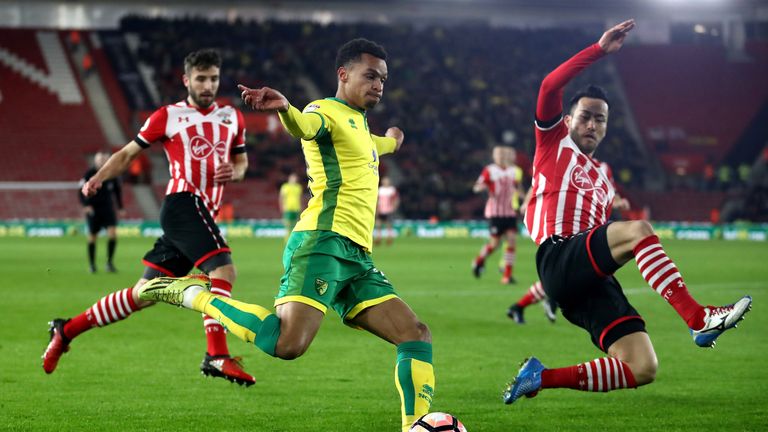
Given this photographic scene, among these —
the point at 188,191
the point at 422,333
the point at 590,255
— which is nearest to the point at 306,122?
the point at 422,333

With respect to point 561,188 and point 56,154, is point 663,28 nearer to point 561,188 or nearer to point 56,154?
point 56,154

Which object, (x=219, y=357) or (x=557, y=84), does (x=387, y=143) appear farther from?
(x=219, y=357)

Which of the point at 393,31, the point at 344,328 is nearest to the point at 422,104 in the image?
the point at 393,31

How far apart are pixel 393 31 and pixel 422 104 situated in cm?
506

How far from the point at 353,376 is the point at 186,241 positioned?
1663 mm

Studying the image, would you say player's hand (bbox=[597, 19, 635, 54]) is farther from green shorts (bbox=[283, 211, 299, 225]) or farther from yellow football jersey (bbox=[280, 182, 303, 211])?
green shorts (bbox=[283, 211, 299, 225])

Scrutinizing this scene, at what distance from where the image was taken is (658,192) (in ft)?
143

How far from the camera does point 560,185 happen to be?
6367 mm

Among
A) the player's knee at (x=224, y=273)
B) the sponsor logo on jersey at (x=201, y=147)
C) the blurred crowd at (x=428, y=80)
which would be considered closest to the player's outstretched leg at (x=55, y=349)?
the player's knee at (x=224, y=273)

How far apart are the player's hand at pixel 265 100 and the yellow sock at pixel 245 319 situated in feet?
3.92

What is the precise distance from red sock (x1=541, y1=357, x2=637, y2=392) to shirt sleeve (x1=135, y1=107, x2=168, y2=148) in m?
3.70

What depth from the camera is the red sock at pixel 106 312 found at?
25.8ft

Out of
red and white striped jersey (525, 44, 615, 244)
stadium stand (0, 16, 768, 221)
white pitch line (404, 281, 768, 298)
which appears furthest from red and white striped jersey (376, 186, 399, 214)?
red and white striped jersey (525, 44, 615, 244)

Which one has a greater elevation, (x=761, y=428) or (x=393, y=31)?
(x=393, y=31)
